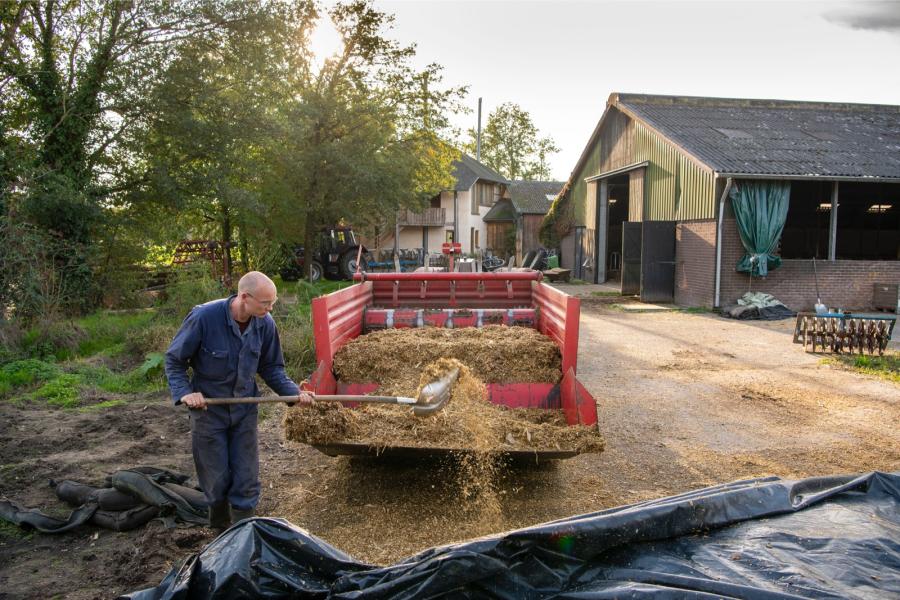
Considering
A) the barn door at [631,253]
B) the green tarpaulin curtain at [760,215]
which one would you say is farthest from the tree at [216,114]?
the green tarpaulin curtain at [760,215]

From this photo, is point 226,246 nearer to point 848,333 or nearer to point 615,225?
point 848,333

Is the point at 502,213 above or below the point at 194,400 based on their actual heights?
above

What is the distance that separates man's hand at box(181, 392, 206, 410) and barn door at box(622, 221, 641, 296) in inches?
615

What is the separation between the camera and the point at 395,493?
438 centimetres

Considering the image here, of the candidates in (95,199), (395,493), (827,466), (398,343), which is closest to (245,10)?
(95,199)

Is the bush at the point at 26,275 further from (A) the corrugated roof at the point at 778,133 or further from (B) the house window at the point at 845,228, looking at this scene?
(B) the house window at the point at 845,228

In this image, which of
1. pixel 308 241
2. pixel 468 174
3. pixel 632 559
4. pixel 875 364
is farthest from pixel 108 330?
pixel 468 174

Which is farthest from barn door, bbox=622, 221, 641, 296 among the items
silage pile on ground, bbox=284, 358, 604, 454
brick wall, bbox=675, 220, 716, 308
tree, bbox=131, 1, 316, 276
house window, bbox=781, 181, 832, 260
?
silage pile on ground, bbox=284, 358, 604, 454

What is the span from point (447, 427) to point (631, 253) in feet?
48.1

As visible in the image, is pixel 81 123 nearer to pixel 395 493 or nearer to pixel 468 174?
pixel 395 493

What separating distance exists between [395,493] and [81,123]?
34.6 ft

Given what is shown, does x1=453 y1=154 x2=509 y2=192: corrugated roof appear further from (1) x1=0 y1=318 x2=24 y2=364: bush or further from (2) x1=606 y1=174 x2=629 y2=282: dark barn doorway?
(1) x1=0 y1=318 x2=24 y2=364: bush

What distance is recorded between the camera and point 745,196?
46.4 ft

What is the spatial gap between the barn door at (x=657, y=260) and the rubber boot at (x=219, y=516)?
14.2 meters
